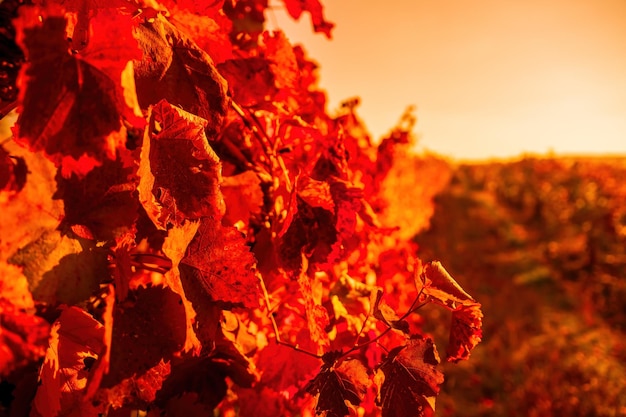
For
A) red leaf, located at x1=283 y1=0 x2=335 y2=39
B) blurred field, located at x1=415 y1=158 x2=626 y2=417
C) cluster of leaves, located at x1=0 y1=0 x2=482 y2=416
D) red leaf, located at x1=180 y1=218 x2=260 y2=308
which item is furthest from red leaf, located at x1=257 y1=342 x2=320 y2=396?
blurred field, located at x1=415 y1=158 x2=626 y2=417

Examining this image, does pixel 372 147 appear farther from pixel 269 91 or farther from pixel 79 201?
pixel 79 201

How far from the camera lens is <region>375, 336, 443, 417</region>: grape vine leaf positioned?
825mm

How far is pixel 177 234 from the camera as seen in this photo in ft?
2.56

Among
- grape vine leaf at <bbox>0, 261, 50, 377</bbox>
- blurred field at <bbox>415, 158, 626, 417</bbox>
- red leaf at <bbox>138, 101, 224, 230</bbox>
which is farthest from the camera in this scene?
blurred field at <bbox>415, 158, 626, 417</bbox>

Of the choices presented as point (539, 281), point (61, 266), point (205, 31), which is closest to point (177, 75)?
point (205, 31)

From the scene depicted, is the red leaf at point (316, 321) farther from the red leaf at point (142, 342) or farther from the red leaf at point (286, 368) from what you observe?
the red leaf at point (142, 342)

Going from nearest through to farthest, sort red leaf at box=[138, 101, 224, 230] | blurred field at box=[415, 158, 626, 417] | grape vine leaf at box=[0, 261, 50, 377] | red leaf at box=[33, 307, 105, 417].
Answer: red leaf at box=[138, 101, 224, 230] → red leaf at box=[33, 307, 105, 417] → grape vine leaf at box=[0, 261, 50, 377] → blurred field at box=[415, 158, 626, 417]

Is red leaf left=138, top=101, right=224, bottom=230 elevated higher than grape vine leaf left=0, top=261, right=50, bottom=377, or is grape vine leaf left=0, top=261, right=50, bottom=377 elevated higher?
red leaf left=138, top=101, right=224, bottom=230

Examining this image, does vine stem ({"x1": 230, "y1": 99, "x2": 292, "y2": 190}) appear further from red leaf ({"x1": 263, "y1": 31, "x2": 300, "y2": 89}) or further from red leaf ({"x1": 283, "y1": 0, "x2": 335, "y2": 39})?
red leaf ({"x1": 283, "y1": 0, "x2": 335, "y2": 39})

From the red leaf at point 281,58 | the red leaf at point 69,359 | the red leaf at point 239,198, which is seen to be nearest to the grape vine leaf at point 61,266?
the red leaf at point 69,359

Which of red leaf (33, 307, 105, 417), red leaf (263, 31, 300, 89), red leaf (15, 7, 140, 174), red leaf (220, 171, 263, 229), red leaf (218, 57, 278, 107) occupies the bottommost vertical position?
red leaf (33, 307, 105, 417)

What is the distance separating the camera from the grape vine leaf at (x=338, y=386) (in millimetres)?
808

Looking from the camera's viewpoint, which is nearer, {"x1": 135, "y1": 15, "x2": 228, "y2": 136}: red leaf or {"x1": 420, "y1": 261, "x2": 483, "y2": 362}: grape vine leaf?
{"x1": 135, "y1": 15, "x2": 228, "y2": 136}: red leaf

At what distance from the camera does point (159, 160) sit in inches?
27.8
